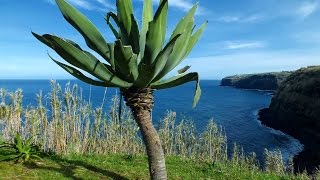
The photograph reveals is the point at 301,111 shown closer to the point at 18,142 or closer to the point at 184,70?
the point at 18,142

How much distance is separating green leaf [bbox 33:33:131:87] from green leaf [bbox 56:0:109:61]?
0.21 m

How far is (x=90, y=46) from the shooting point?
623 cm

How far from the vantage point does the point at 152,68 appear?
5.80m

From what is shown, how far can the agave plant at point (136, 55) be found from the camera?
18.9 feet

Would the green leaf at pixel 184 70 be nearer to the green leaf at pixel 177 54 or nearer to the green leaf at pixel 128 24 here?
the green leaf at pixel 177 54

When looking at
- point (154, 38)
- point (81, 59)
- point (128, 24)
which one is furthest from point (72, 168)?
point (154, 38)

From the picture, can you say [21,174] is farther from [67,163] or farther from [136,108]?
[136,108]

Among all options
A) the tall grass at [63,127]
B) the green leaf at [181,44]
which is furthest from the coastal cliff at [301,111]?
the green leaf at [181,44]

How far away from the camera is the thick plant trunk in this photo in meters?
6.25

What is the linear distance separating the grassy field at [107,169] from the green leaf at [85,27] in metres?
3.12

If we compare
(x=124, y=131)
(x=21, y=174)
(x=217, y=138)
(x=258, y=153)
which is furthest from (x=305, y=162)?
(x=21, y=174)

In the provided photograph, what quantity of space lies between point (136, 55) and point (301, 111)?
253 feet

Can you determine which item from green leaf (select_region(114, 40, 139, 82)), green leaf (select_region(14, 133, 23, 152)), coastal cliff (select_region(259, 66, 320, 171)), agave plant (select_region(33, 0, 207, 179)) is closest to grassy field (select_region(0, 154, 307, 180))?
green leaf (select_region(14, 133, 23, 152))

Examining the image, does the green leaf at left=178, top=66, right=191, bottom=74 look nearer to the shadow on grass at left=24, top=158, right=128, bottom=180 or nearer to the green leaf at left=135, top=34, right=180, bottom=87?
the green leaf at left=135, top=34, right=180, bottom=87
